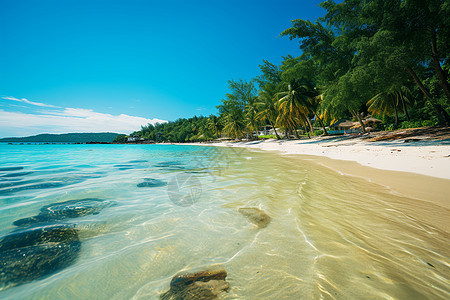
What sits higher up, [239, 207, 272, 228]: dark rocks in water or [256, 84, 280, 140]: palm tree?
[256, 84, 280, 140]: palm tree

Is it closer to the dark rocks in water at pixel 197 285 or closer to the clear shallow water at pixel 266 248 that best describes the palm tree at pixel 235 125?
the clear shallow water at pixel 266 248

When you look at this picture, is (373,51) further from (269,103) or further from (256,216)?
(269,103)

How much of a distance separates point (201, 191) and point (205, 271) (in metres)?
2.87

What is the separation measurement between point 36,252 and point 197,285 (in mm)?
2094

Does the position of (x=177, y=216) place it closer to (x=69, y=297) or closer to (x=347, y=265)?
(x=69, y=297)

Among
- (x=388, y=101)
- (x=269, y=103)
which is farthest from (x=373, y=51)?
(x=388, y=101)

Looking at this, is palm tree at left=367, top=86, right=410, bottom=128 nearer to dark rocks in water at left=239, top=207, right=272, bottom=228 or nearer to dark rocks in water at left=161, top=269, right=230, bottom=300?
dark rocks in water at left=239, top=207, right=272, bottom=228

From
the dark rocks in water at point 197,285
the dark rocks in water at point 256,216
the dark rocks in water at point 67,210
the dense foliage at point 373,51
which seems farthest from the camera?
the dense foliage at point 373,51

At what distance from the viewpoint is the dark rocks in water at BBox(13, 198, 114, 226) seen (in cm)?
300

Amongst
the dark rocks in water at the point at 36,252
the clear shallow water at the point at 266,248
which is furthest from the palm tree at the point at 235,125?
the dark rocks in water at the point at 36,252

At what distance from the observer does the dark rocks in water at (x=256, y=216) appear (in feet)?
8.86

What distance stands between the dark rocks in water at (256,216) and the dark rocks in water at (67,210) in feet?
9.46

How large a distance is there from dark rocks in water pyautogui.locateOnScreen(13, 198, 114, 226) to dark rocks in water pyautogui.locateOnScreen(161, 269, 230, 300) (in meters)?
2.70

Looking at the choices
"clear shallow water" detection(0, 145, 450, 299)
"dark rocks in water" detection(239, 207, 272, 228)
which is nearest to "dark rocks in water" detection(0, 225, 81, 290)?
"clear shallow water" detection(0, 145, 450, 299)
